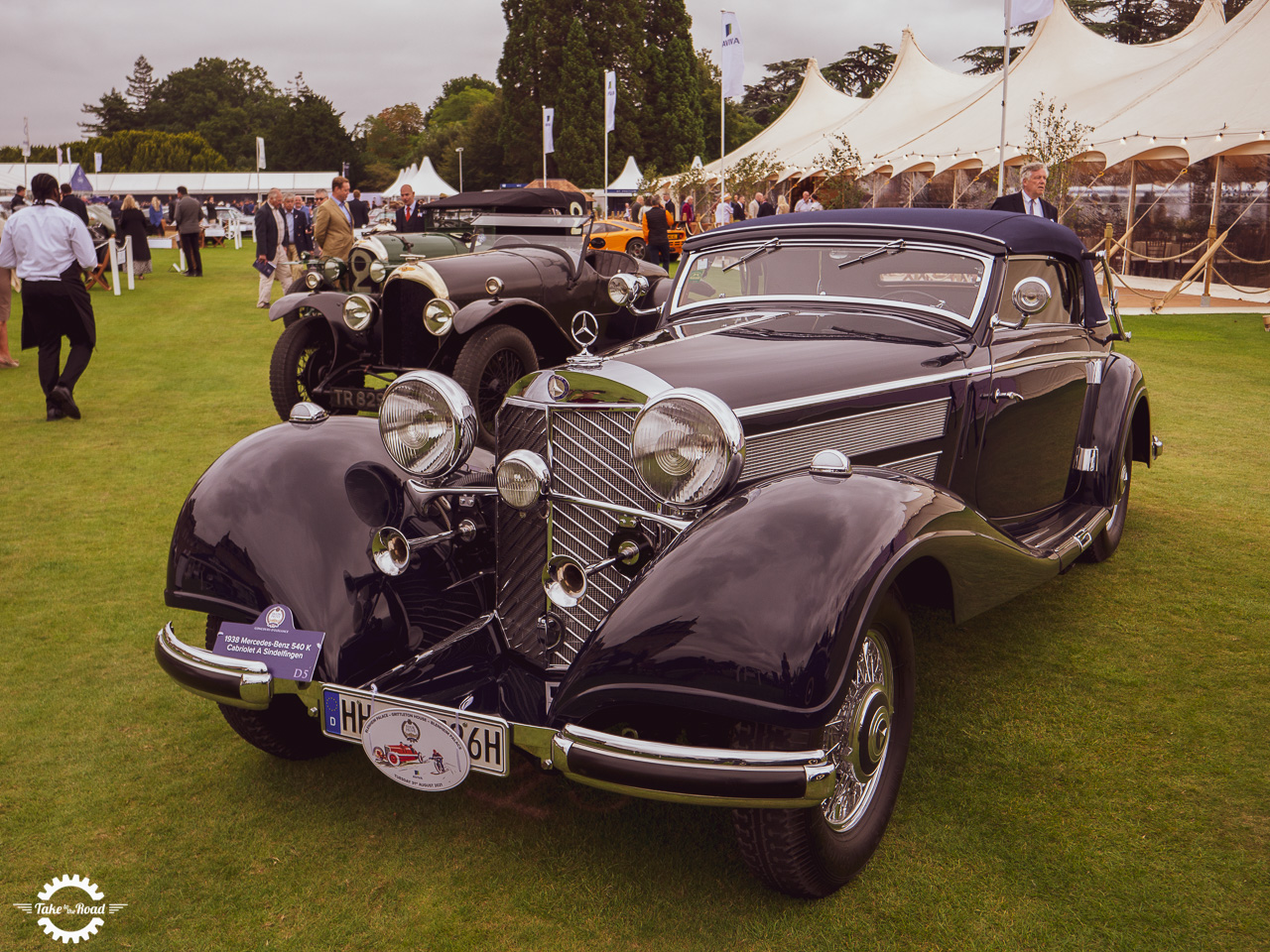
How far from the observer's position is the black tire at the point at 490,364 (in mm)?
7304

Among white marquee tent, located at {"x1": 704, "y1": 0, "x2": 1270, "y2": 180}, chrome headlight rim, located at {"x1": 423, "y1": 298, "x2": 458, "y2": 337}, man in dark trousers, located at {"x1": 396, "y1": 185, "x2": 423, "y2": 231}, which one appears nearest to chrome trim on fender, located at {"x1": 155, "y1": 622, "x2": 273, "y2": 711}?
chrome headlight rim, located at {"x1": 423, "y1": 298, "x2": 458, "y2": 337}

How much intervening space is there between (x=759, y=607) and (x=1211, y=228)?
17158 mm

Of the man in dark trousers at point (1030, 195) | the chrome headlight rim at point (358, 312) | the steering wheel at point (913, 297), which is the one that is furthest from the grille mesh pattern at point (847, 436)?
the chrome headlight rim at point (358, 312)

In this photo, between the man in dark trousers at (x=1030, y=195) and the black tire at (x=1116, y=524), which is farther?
the man in dark trousers at (x=1030, y=195)

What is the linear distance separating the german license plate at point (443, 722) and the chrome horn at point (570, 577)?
0.50 meters

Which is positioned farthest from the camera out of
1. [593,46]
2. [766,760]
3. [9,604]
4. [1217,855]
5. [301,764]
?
[593,46]

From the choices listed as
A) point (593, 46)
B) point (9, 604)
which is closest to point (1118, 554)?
point (9, 604)

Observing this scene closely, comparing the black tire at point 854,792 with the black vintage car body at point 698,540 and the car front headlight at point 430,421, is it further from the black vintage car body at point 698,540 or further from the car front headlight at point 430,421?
the car front headlight at point 430,421

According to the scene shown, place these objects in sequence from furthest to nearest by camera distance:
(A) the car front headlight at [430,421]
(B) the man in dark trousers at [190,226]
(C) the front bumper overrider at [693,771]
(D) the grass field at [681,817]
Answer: (B) the man in dark trousers at [190,226]
(A) the car front headlight at [430,421]
(D) the grass field at [681,817]
(C) the front bumper overrider at [693,771]

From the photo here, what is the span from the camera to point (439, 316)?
7441 millimetres

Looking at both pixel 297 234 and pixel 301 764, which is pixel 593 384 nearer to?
pixel 301 764

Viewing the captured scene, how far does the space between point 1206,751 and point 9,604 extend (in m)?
5.09

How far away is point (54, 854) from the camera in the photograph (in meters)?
2.80

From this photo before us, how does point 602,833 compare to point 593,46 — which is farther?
point 593,46
